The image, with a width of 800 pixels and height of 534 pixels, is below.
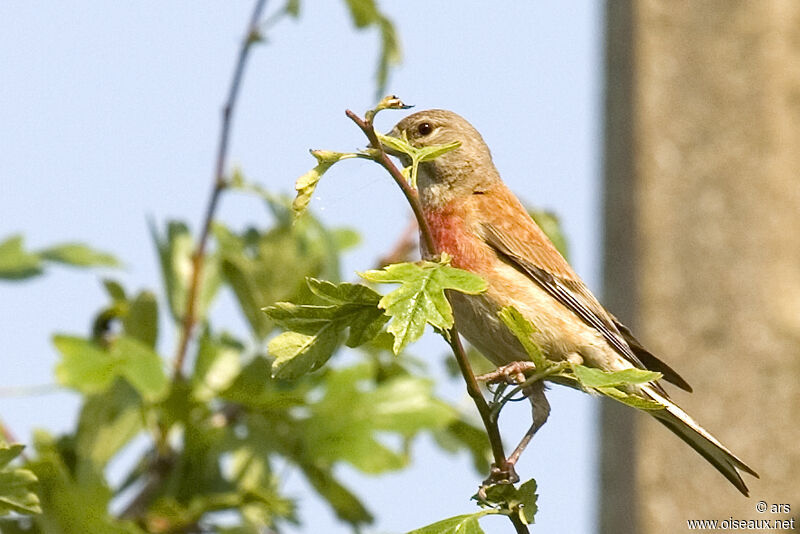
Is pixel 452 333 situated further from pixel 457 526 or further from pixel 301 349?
pixel 457 526

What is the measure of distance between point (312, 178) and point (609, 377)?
0.77 meters

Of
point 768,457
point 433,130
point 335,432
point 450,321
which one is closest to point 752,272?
point 768,457

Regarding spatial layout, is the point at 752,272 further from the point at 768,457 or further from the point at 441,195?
the point at 441,195

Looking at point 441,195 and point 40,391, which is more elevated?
point 441,195

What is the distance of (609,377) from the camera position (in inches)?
112

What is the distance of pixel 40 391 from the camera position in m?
4.52

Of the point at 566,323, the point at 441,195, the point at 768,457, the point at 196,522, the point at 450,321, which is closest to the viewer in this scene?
the point at 450,321

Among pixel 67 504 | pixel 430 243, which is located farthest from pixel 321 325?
pixel 67 504

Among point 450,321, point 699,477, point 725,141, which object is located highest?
point 725,141

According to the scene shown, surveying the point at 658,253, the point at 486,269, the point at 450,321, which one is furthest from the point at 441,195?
the point at 658,253

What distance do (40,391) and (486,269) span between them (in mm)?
1598

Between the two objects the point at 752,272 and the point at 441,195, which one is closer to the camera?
the point at 441,195

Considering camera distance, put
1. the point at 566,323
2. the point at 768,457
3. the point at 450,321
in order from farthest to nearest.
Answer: the point at 768,457, the point at 566,323, the point at 450,321

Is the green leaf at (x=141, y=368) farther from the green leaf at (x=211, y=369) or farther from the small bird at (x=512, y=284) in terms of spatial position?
the small bird at (x=512, y=284)
